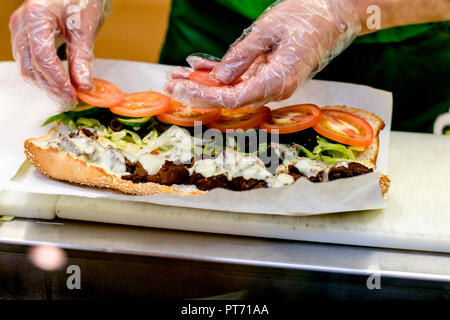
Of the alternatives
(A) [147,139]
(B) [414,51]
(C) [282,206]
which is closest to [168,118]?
(A) [147,139]

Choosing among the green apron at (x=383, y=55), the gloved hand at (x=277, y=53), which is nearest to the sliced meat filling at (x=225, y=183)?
the gloved hand at (x=277, y=53)

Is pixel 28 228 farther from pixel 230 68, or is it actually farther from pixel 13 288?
pixel 230 68

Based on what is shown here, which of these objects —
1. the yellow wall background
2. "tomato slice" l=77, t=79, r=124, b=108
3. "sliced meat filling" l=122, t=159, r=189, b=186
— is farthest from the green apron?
the yellow wall background

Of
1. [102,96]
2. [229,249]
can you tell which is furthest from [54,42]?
[229,249]

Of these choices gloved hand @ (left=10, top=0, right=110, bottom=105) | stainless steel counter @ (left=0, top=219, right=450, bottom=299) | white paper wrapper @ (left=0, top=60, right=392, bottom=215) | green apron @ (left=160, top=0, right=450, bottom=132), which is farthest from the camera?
green apron @ (left=160, top=0, right=450, bottom=132)

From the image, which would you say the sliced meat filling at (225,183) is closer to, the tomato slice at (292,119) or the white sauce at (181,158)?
the white sauce at (181,158)

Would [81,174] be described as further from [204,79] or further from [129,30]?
[129,30]

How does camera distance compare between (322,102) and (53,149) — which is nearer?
(53,149)

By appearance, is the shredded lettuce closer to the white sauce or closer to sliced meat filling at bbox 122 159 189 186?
the white sauce
